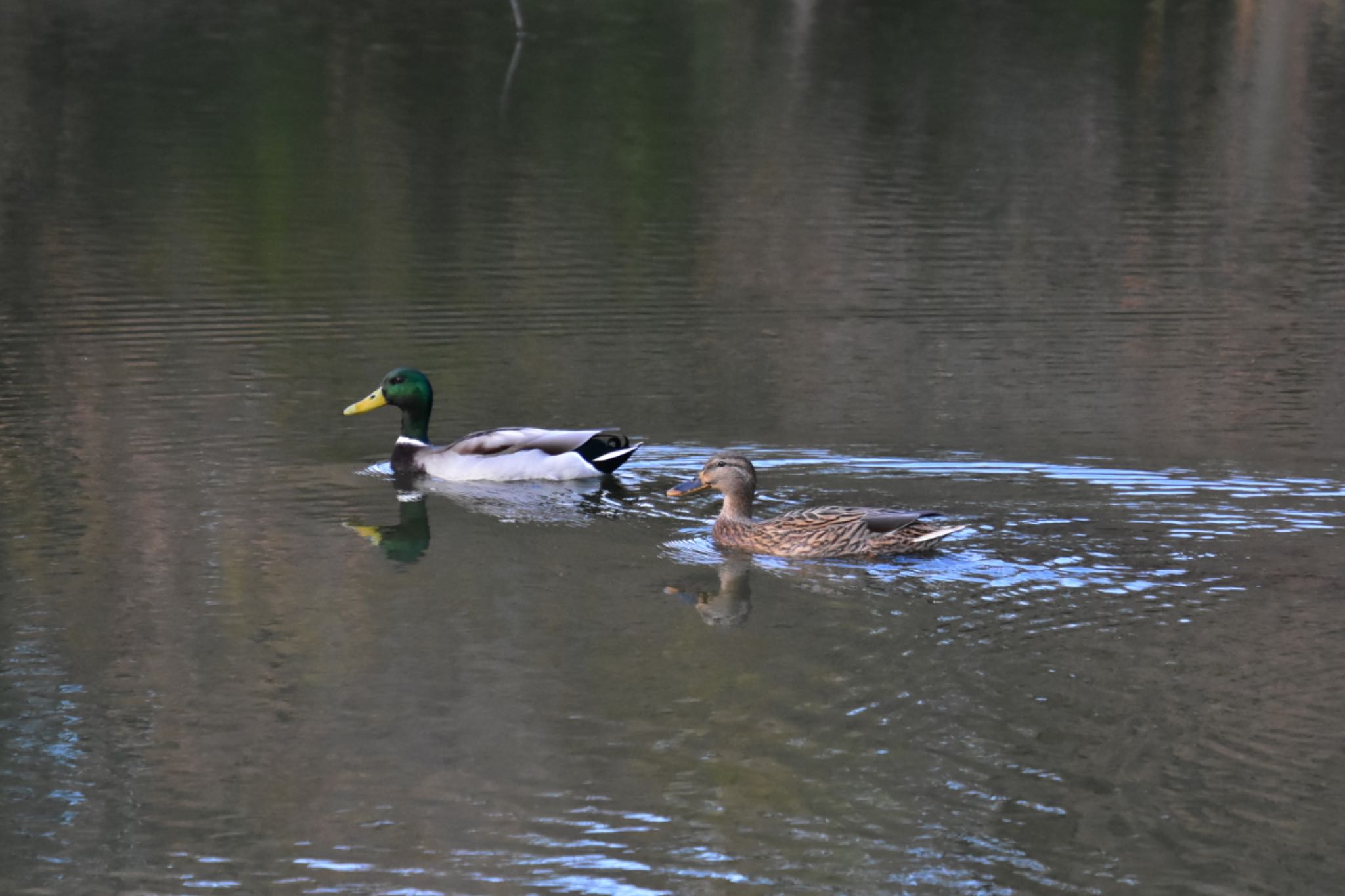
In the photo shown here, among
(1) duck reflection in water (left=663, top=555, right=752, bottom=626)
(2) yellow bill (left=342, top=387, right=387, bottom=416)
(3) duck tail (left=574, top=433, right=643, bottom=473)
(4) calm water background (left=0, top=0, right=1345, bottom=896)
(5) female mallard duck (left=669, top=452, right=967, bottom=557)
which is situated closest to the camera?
(4) calm water background (left=0, top=0, right=1345, bottom=896)

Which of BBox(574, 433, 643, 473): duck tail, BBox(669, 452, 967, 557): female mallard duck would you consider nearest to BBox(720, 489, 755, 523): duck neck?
BBox(669, 452, 967, 557): female mallard duck

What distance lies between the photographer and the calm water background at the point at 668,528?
24.8 ft

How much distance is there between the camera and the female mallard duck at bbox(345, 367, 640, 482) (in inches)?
528

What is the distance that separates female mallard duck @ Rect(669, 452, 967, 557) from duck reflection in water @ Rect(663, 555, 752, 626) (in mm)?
233

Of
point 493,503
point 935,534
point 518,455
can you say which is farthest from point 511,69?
point 935,534

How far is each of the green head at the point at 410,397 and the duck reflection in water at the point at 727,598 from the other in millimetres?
3799

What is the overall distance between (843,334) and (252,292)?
6.48m

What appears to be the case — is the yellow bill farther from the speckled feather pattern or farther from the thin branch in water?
the thin branch in water

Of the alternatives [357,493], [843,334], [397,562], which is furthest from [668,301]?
[397,562]

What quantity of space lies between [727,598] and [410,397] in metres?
4.48

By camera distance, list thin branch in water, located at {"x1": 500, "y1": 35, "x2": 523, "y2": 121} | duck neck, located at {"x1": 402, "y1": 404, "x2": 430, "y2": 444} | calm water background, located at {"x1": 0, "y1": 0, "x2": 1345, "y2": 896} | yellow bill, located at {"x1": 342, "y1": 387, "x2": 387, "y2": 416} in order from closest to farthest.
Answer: calm water background, located at {"x1": 0, "y1": 0, "x2": 1345, "y2": 896} < duck neck, located at {"x1": 402, "y1": 404, "x2": 430, "y2": 444} < yellow bill, located at {"x1": 342, "y1": 387, "x2": 387, "y2": 416} < thin branch in water, located at {"x1": 500, "y1": 35, "x2": 523, "y2": 121}

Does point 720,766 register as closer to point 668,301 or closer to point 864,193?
point 668,301

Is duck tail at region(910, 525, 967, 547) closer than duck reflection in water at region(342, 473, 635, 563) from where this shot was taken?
Yes

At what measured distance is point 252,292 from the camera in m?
20.5
